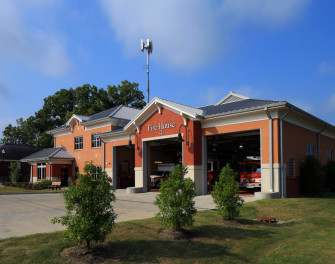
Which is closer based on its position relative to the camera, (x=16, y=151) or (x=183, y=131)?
(x=183, y=131)

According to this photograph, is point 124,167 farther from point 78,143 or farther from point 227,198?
point 227,198

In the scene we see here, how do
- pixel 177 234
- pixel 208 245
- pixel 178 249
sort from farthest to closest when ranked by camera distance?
pixel 177 234, pixel 208 245, pixel 178 249

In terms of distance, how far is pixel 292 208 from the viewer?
45.7 feet

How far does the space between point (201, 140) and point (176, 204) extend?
12.5 m

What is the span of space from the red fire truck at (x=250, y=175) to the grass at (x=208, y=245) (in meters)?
9.28

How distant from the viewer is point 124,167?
31344 millimetres

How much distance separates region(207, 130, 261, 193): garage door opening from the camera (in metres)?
21.1

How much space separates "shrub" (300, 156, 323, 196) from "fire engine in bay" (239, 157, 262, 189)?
2661mm

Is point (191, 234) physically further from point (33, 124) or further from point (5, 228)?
point (33, 124)

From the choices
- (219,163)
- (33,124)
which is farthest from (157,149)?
(33,124)

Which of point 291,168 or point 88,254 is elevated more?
point 291,168

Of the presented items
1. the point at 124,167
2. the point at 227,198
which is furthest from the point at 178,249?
the point at 124,167

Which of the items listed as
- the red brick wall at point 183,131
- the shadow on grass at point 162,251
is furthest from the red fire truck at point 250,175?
the shadow on grass at point 162,251

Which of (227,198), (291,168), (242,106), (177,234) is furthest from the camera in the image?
(242,106)
